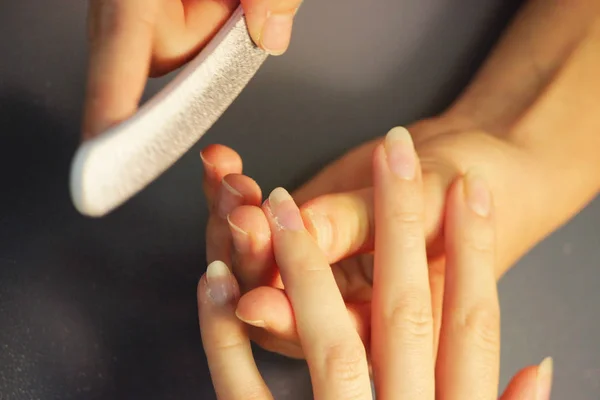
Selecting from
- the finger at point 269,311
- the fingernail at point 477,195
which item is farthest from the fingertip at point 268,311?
the fingernail at point 477,195

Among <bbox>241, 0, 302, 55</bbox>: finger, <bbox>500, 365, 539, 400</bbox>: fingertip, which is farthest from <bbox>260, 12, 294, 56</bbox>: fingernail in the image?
<bbox>500, 365, 539, 400</bbox>: fingertip

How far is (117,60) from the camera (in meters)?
0.22

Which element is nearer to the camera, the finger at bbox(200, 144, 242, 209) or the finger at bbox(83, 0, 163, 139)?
the finger at bbox(83, 0, 163, 139)

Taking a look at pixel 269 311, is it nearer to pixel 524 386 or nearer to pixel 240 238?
pixel 240 238

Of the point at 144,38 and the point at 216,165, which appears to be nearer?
the point at 144,38

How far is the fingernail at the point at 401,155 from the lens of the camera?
0.29m

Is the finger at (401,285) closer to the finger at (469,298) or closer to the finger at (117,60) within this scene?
the finger at (469,298)

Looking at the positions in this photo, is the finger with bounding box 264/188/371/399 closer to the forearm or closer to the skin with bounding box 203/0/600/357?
the skin with bounding box 203/0/600/357

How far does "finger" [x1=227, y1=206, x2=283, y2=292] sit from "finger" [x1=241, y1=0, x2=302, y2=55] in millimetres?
76

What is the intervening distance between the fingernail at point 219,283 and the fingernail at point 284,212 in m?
0.04

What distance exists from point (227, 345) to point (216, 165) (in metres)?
0.10

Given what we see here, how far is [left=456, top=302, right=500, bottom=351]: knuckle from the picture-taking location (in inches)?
11.8

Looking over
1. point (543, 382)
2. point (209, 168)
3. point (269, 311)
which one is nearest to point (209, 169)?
point (209, 168)

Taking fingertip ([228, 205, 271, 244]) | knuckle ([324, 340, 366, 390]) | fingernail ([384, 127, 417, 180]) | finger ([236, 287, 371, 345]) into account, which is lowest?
knuckle ([324, 340, 366, 390])
